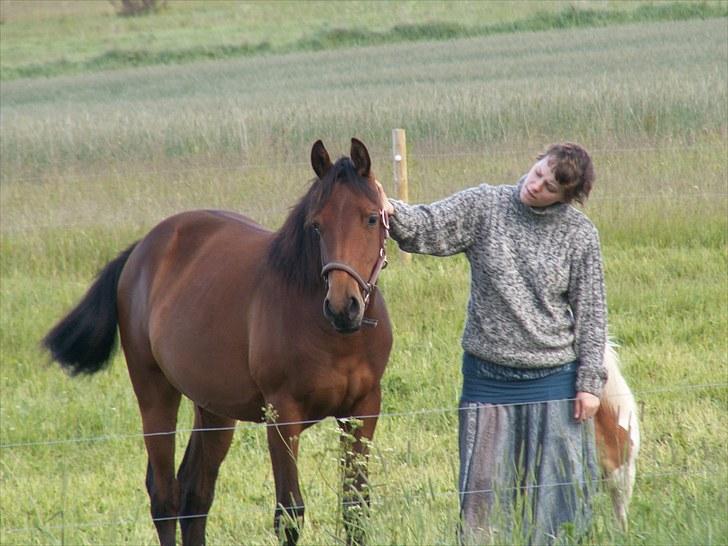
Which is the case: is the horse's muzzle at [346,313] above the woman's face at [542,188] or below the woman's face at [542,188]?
below

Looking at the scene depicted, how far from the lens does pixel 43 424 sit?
7.02 metres

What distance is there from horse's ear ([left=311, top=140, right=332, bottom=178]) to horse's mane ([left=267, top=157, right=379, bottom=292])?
0.05 meters

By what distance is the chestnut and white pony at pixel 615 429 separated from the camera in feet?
13.8

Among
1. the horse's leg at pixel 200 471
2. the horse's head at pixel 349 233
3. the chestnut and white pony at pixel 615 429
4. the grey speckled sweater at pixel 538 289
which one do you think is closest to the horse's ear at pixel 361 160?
the horse's head at pixel 349 233

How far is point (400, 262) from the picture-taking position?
9883 millimetres

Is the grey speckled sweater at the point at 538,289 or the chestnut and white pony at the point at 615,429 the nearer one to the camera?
the grey speckled sweater at the point at 538,289

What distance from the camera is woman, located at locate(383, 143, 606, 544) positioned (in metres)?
4.05

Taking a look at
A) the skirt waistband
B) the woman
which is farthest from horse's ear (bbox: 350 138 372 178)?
the skirt waistband

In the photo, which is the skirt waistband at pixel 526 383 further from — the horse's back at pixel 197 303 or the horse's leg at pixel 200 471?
the horse's leg at pixel 200 471

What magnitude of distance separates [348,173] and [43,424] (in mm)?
3571

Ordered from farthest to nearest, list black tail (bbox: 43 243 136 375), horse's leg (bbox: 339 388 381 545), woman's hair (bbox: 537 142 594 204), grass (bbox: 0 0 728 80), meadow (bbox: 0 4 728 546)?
grass (bbox: 0 0 728 80), black tail (bbox: 43 243 136 375), meadow (bbox: 0 4 728 546), woman's hair (bbox: 537 142 594 204), horse's leg (bbox: 339 388 381 545)

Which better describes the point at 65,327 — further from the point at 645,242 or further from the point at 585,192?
the point at 645,242

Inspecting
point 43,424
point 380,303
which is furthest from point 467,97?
point 380,303

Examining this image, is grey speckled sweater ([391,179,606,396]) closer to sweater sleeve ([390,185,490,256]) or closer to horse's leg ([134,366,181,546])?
sweater sleeve ([390,185,490,256])
